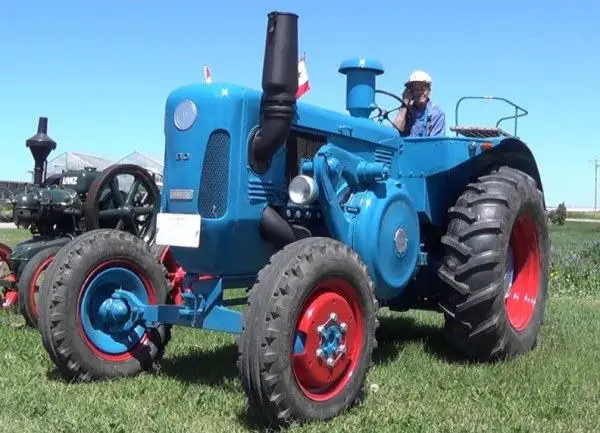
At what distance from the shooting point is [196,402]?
14.2ft

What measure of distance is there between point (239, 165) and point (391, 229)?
3.72 feet

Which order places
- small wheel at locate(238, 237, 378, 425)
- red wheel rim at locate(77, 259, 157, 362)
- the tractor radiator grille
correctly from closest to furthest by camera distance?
small wheel at locate(238, 237, 378, 425) → the tractor radiator grille → red wheel rim at locate(77, 259, 157, 362)

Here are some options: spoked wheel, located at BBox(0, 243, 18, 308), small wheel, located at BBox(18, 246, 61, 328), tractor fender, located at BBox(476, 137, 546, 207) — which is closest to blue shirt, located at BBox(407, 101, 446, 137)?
tractor fender, located at BBox(476, 137, 546, 207)

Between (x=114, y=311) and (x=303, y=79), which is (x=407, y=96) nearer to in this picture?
(x=303, y=79)

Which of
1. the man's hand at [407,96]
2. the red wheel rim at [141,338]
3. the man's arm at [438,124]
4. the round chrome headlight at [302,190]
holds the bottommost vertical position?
the red wheel rim at [141,338]

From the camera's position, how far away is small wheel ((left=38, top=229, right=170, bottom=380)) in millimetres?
4723

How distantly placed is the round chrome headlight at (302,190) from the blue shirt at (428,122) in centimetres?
213

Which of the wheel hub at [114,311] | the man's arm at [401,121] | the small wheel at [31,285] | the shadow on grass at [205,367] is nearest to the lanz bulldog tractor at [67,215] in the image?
the small wheel at [31,285]

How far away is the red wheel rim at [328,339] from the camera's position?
395cm

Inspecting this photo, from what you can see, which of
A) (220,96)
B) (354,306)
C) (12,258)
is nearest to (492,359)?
(354,306)

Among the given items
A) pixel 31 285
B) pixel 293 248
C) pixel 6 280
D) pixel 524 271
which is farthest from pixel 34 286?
pixel 524 271

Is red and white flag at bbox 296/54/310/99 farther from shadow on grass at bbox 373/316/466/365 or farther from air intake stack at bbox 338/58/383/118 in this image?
shadow on grass at bbox 373/316/466/365

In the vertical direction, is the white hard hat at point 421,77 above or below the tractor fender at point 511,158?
above

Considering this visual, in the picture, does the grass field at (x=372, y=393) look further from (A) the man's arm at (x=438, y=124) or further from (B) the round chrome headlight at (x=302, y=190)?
(A) the man's arm at (x=438, y=124)
